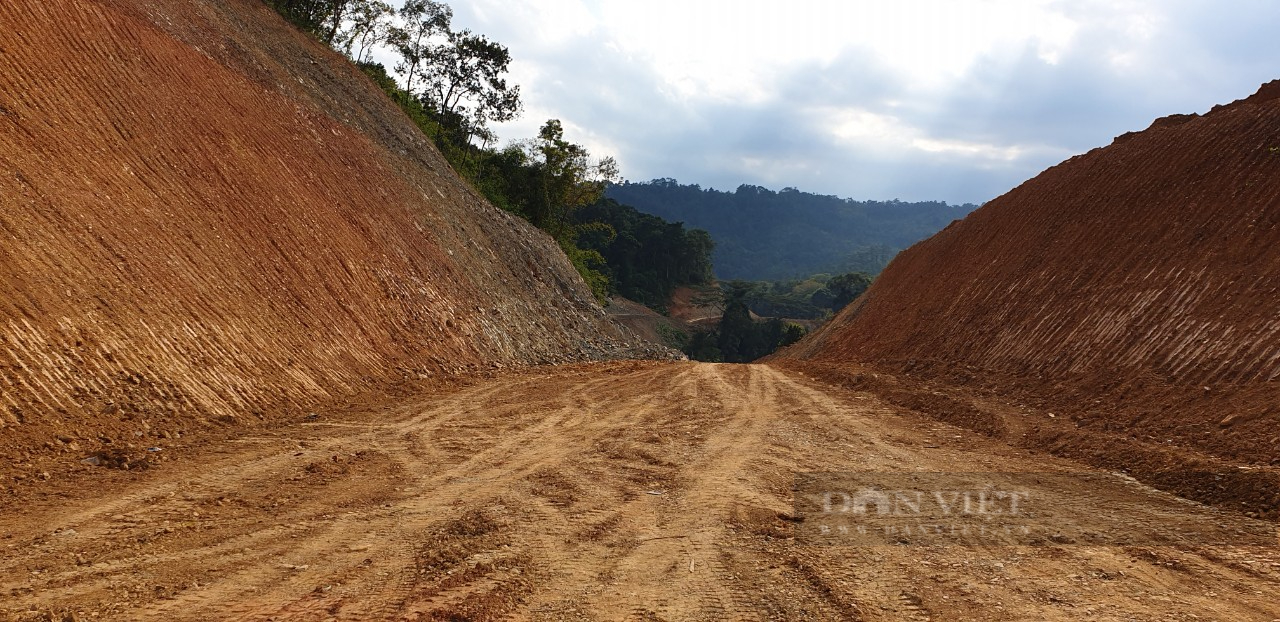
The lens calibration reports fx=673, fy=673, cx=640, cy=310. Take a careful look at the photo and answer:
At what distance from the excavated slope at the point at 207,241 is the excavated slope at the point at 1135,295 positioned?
11400 millimetres

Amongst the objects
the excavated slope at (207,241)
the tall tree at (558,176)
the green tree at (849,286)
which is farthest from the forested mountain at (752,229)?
the excavated slope at (207,241)

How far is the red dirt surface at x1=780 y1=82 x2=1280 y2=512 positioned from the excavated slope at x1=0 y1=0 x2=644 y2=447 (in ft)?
34.7

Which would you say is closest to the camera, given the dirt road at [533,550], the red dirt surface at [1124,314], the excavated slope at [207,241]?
the dirt road at [533,550]

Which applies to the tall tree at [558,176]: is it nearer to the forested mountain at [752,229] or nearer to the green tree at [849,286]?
the green tree at [849,286]

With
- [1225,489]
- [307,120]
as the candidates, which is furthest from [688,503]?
[307,120]

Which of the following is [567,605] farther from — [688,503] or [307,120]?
[307,120]

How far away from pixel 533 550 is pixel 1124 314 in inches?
505

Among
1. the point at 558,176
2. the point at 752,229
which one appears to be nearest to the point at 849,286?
the point at 558,176

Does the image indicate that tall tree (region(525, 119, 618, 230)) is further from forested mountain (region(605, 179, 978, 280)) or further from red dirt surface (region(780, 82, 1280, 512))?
forested mountain (region(605, 179, 978, 280))

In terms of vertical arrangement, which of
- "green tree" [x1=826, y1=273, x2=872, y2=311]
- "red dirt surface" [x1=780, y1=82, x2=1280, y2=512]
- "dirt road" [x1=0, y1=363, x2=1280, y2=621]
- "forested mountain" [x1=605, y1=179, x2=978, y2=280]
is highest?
"forested mountain" [x1=605, y1=179, x2=978, y2=280]

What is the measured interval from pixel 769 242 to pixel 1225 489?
179 m

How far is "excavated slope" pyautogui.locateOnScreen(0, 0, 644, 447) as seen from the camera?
820 centimetres

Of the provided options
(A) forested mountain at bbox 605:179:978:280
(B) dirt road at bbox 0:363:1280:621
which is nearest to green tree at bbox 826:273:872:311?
(B) dirt road at bbox 0:363:1280:621

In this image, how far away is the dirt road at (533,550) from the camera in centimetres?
421
